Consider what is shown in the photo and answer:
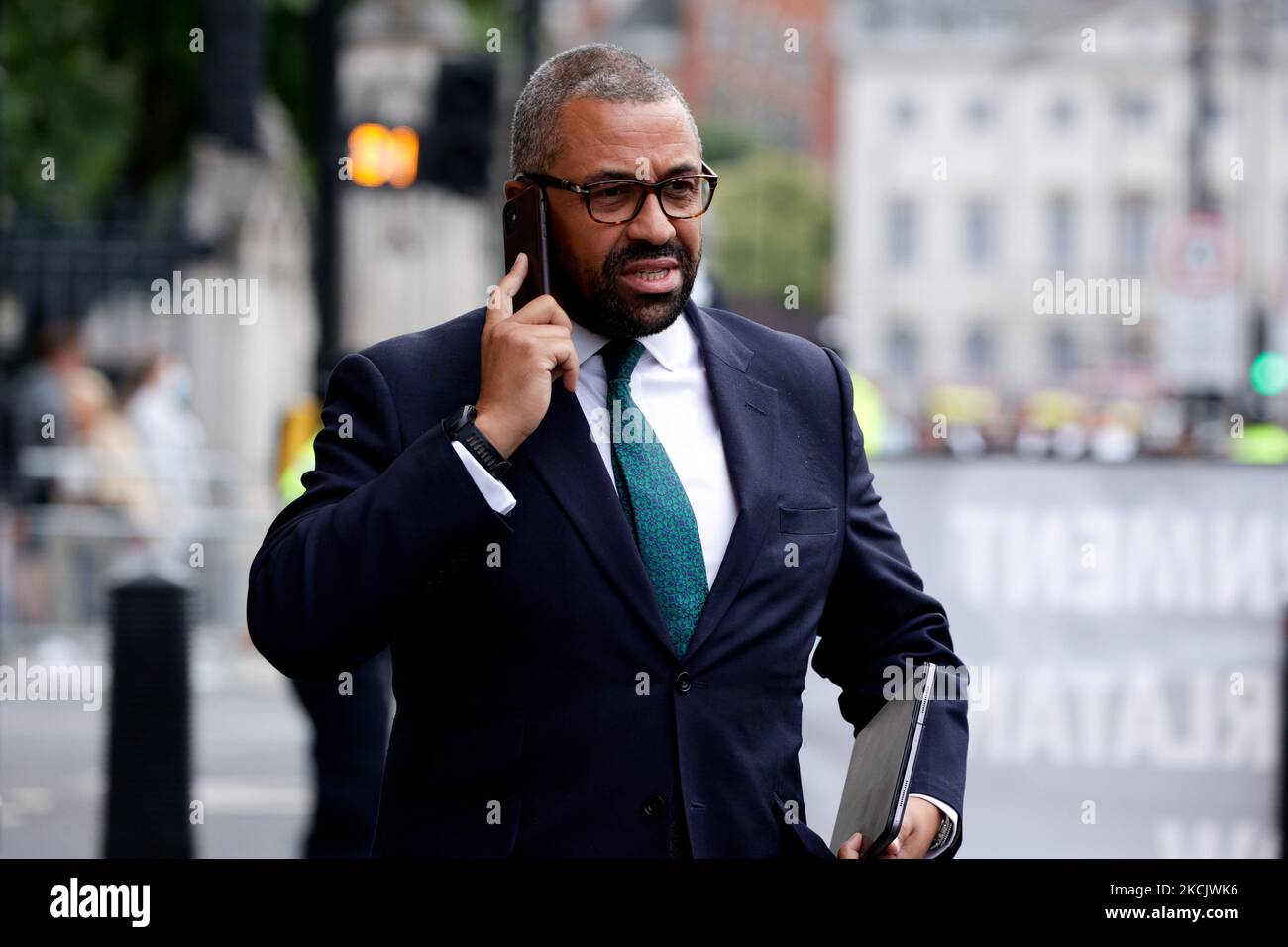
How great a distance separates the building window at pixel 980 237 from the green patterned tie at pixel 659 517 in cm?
7901

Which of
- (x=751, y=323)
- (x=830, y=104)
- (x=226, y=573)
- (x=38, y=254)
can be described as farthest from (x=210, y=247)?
(x=830, y=104)

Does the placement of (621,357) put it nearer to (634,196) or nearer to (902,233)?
(634,196)

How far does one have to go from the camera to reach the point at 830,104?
3964 inches

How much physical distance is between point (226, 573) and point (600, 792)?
34.9ft

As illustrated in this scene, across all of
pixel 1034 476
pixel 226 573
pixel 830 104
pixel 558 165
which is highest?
pixel 830 104

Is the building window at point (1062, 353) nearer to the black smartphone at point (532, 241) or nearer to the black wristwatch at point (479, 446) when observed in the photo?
the black smartphone at point (532, 241)

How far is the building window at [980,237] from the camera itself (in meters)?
79.8

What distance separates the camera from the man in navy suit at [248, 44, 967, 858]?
224 centimetres

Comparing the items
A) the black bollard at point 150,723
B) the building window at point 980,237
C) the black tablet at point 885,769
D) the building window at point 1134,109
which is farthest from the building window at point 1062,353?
the black tablet at point 885,769

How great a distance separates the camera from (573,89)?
235cm

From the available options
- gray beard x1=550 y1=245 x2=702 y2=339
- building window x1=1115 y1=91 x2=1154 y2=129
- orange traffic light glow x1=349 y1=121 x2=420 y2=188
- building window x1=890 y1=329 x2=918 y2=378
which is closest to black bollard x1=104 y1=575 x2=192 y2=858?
orange traffic light glow x1=349 y1=121 x2=420 y2=188

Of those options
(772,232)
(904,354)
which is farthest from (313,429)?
(772,232)

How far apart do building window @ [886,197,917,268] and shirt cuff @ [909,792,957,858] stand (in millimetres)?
78569
